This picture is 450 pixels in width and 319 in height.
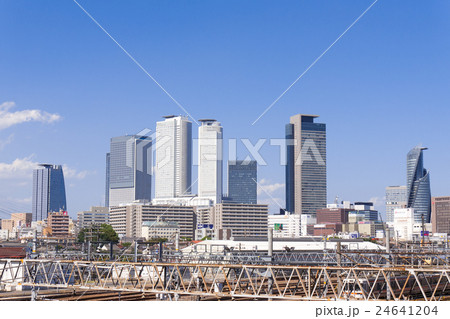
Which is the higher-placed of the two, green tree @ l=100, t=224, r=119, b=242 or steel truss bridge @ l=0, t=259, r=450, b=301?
steel truss bridge @ l=0, t=259, r=450, b=301

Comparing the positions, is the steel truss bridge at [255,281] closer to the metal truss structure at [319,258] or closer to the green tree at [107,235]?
the metal truss structure at [319,258]

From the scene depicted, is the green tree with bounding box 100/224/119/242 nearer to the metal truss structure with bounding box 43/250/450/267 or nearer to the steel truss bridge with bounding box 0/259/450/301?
the metal truss structure with bounding box 43/250/450/267

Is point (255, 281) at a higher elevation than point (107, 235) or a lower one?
higher

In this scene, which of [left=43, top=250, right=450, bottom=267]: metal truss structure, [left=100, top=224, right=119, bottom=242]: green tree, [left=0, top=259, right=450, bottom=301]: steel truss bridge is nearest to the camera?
[left=0, top=259, right=450, bottom=301]: steel truss bridge

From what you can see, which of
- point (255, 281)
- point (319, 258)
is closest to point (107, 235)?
point (319, 258)

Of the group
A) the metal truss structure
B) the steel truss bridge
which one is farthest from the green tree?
the steel truss bridge

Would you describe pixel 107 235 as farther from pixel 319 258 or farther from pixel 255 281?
pixel 255 281

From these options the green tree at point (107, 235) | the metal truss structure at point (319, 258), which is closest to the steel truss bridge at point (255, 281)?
the metal truss structure at point (319, 258)

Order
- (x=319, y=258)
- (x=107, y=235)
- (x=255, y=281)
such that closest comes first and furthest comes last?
1. (x=255, y=281)
2. (x=319, y=258)
3. (x=107, y=235)
